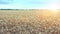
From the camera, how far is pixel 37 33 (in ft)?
19.6

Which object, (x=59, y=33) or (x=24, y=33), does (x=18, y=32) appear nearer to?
(x=24, y=33)

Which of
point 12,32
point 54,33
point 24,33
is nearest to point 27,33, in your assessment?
point 24,33

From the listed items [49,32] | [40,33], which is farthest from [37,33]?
[49,32]

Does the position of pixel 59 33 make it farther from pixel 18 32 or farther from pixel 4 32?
pixel 4 32

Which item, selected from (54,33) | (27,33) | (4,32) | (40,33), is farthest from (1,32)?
(54,33)

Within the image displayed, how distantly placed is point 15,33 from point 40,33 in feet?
2.88

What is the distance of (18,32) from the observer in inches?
243

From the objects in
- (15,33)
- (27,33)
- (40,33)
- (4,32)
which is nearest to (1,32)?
(4,32)

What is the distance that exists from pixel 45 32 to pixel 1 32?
5.13ft

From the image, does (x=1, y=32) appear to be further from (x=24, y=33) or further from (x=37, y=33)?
(x=37, y=33)

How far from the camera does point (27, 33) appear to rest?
5906 mm

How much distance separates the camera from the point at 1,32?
607cm

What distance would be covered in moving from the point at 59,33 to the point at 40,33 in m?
0.75

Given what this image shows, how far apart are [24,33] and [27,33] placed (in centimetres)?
10
